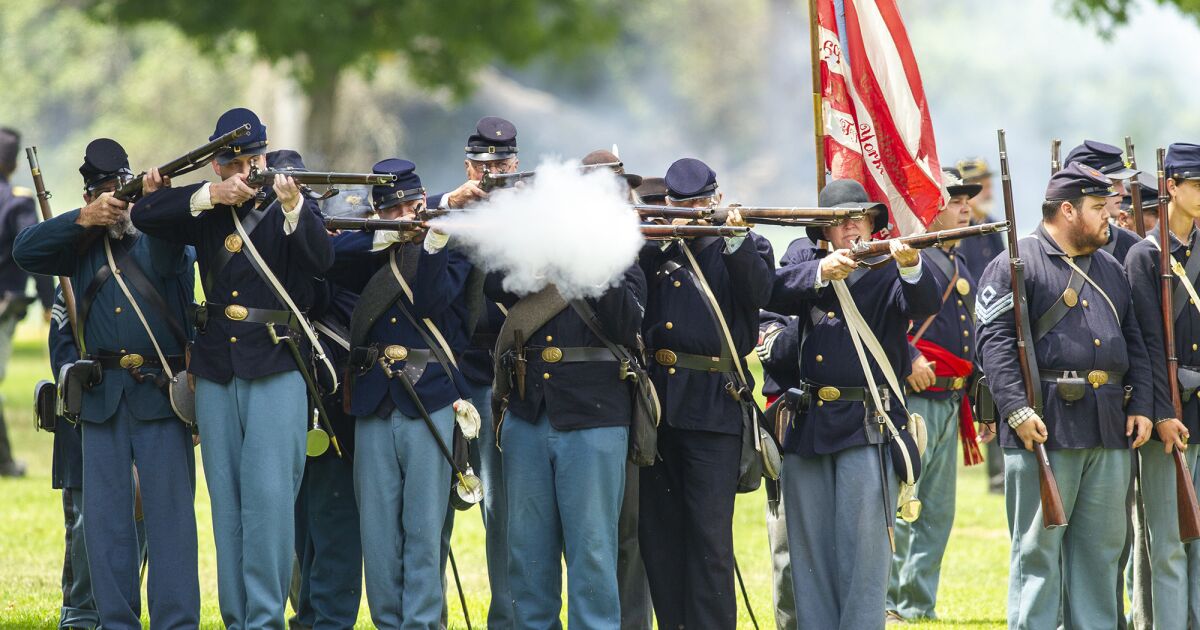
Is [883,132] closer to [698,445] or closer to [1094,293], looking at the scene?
[1094,293]

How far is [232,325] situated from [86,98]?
4930cm

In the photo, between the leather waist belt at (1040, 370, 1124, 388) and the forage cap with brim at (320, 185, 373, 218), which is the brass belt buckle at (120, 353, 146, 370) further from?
the leather waist belt at (1040, 370, 1124, 388)

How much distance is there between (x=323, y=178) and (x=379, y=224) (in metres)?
0.45

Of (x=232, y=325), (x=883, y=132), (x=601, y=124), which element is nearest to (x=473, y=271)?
(x=232, y=325)

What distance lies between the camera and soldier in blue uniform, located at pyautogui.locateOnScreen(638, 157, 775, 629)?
24.0 feet

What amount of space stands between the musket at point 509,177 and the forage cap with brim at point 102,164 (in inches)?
69.6

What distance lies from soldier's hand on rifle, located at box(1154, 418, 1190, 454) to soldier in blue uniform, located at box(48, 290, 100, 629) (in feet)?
17.7

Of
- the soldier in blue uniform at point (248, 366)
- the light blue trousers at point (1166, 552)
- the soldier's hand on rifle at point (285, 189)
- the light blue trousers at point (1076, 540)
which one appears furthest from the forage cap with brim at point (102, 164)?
the light blue trousers at point (1166, 552)

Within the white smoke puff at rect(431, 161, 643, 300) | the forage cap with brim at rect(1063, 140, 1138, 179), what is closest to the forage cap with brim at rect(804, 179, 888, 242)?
the white smoke puff at rect(431, 161, 643, 300)

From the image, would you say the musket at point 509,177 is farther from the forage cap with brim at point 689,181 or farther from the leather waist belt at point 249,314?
the leather waist belt at point 249,314

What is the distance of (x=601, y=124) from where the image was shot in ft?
176

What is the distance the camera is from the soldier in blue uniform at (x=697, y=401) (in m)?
7.33

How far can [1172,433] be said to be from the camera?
773cm

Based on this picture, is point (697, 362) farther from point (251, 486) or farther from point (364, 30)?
point (364, 30)
